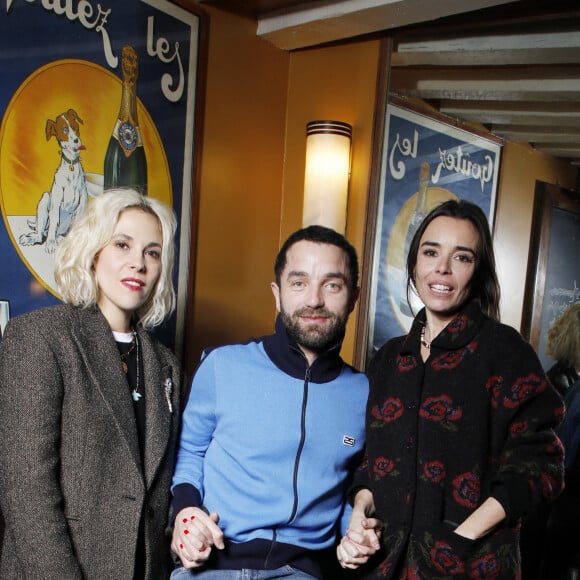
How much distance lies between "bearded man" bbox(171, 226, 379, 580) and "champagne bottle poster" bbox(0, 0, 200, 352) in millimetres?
930

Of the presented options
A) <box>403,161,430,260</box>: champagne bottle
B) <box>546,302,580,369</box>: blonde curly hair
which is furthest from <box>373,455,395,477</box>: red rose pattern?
<box>403,161,430,260</box>: champagne bottle

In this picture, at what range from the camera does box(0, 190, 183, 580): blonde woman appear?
4.97 feet

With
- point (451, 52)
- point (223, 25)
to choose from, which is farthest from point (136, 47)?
point (451, 52)

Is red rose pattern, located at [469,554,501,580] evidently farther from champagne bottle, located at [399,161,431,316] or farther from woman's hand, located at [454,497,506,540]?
champagne bottle, located at [399,161,431,316]

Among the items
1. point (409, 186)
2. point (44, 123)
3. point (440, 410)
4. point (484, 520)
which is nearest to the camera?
point (484, 520)

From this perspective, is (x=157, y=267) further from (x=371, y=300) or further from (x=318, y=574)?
(x=371, y=300)

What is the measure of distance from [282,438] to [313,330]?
292 mm

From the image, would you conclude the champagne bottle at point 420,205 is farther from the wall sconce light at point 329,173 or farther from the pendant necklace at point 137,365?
the pendant necklace at point 137,365

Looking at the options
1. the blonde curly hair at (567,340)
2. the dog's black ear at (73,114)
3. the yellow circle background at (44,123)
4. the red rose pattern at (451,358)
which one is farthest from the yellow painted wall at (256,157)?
the red rose pattern at (451,358)

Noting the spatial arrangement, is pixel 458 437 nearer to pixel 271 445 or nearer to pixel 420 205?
pixel 271 445

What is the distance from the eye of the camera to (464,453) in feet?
5.17

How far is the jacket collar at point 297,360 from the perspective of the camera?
5.83ft

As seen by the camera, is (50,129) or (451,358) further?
(50,129)

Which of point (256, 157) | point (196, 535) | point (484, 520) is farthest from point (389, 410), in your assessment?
point (256, 157)
